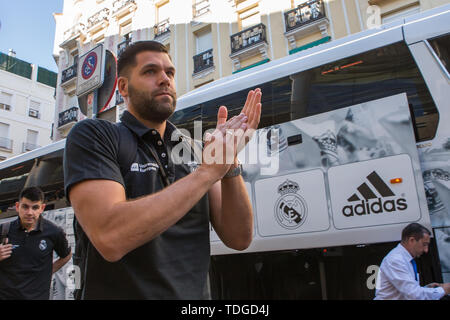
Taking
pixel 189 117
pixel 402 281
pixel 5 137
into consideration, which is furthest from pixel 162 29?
pixel 402 281

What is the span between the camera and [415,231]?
3062 millimetres

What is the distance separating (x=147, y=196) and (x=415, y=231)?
276 cm

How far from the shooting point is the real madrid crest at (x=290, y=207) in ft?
12.4

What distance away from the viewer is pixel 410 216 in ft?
10.5

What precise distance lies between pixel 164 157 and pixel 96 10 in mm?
24326

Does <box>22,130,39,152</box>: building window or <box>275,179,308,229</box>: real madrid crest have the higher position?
<box>22,130,39,152</box>: building window

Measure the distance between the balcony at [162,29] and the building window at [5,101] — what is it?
1670 centimetres

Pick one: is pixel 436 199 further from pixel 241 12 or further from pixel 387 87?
pixel 241 12

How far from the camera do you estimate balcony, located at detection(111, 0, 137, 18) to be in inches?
772

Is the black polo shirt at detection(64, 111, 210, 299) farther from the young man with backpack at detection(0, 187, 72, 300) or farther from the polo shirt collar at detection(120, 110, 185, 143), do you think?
the young man with backpack at detection(0, 187, 72, 300)

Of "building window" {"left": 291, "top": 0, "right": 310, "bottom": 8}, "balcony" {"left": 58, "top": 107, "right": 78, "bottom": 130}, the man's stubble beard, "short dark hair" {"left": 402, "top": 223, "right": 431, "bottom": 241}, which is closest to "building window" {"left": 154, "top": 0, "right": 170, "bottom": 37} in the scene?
"building window" {"left": 291, "top": 0, "right": 310, "bottom": 8}

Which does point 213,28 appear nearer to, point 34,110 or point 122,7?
point 122,7

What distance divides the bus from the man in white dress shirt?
4.3 inches
